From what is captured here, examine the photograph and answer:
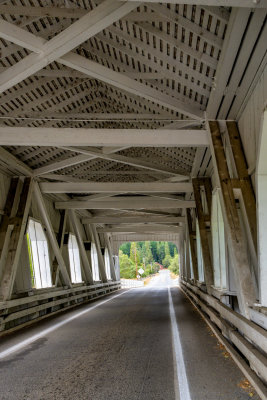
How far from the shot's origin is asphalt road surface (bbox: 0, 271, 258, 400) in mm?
3880

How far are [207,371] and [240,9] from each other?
4.27 m

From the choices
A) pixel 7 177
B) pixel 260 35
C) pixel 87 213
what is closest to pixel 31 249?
pixel 7 177

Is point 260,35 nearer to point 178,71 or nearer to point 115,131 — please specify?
point 178,71

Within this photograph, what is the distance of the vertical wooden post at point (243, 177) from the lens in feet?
19.6

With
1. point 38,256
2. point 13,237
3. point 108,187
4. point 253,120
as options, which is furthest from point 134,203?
point 253,120

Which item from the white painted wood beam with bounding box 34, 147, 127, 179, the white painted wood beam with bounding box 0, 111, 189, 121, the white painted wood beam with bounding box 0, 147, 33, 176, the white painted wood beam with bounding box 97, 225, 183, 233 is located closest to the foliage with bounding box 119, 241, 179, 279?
the white painted wood beam with bounding box 97, 225, 183, 233

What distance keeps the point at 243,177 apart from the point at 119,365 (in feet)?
12.0

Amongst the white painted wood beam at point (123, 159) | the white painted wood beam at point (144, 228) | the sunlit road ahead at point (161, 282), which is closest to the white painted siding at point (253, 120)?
the white painted wood beam at point (123, 159)

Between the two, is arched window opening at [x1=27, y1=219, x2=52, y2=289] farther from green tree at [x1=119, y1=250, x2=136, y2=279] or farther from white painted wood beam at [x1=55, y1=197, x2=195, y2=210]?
green tree at [x1=119, y1=250, x2=136, y2=279]

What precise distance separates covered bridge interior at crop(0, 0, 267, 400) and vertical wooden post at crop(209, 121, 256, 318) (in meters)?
0.02

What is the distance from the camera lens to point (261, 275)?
541cm

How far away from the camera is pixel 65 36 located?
504cm

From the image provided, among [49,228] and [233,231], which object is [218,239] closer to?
[233,231]

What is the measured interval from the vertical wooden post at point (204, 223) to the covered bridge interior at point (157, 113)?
3 centimetres
